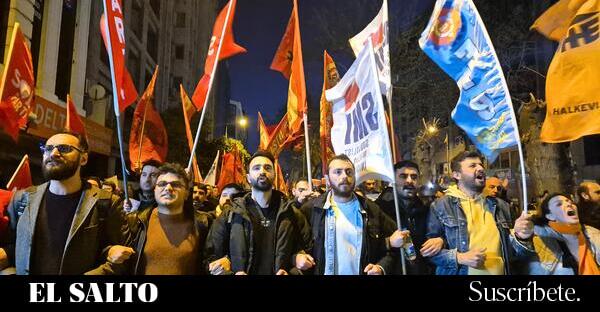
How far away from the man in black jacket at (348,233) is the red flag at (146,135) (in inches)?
197

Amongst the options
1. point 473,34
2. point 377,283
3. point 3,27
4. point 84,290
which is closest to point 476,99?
point 473,34

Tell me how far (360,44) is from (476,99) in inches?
154

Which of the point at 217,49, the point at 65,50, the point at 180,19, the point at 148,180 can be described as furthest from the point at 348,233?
the point at 180,19

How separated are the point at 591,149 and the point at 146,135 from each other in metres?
21.1

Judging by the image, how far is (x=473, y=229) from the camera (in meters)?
3.73

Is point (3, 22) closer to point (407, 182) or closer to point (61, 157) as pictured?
point (61, 157)

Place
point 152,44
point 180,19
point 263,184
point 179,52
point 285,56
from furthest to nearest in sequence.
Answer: point 180,19
point 179,52
point 152,44
point 285,56
point 263,184

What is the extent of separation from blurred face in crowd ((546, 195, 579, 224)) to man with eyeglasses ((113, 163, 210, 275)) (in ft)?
9.84

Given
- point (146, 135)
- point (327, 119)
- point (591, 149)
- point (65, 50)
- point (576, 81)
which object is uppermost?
point (65, 50)

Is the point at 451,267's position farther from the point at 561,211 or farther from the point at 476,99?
the point at 476,99

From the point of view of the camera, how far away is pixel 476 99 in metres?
3.95

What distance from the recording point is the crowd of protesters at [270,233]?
3.08 metres

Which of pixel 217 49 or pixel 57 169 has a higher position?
pixel 217 49

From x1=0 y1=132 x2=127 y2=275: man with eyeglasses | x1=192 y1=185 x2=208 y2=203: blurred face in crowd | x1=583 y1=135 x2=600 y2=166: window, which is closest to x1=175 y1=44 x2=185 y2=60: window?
x1=583 y1=135 x2=600 y2=166: window
